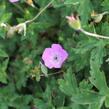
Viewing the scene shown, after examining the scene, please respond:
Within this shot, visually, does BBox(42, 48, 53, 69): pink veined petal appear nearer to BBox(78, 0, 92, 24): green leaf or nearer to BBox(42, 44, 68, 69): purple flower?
BBox(42, 44, 68, 69): purple flower

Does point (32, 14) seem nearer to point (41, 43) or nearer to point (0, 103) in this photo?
point (41, 43)

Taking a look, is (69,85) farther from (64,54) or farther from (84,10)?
(84,10)

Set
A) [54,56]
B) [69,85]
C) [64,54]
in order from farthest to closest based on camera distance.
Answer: [54,56] < [64,54] < [69,85]

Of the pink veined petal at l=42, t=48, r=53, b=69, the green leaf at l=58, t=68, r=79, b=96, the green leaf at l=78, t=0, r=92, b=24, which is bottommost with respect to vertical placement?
the green leaf at l=58, t=68, r=79, b=96

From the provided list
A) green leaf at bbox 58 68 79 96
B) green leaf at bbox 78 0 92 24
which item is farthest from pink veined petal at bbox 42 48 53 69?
green leaf at bbox 78 0 92 24

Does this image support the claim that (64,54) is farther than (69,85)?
Yes

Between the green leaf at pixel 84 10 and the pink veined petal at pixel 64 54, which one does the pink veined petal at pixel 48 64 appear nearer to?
the pink veined petal at pixel 64 54

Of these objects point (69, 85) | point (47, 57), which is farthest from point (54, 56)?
point (69, 85)

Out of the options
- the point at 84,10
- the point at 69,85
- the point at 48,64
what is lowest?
the point at 69,85

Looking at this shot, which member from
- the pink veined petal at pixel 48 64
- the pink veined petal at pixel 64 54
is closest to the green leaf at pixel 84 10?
the pink veined petal at pixel 64 54
